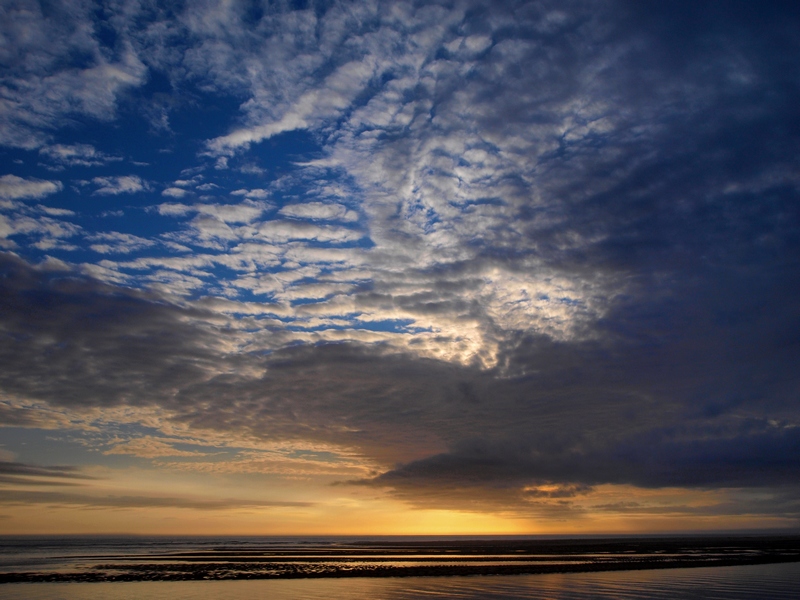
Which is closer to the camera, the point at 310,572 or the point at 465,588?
the point at 465,588

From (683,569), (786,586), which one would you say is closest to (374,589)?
(786,586)

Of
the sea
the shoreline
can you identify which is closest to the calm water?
the sea

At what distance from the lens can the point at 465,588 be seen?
40.0 m

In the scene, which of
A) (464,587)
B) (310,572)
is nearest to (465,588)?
(464,587)

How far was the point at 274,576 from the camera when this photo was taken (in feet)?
171

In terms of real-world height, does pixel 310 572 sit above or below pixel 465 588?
below

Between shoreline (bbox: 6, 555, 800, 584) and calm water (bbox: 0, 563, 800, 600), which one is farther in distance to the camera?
shoreline (bbox: 6, 555, 800, 584)

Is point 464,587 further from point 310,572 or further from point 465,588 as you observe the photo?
point 310,572

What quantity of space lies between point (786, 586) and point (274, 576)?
149ft

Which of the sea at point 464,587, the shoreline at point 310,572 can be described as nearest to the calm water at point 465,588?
the sea at point 464,587

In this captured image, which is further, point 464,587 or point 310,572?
point 310,572

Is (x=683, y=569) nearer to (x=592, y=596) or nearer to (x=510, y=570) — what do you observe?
(x=510, y=570)

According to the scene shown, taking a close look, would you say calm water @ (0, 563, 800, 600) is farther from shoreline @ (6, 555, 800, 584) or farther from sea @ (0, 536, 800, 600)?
shoreline @ (6, 555, 800, 584)

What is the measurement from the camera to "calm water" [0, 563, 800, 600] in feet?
119
